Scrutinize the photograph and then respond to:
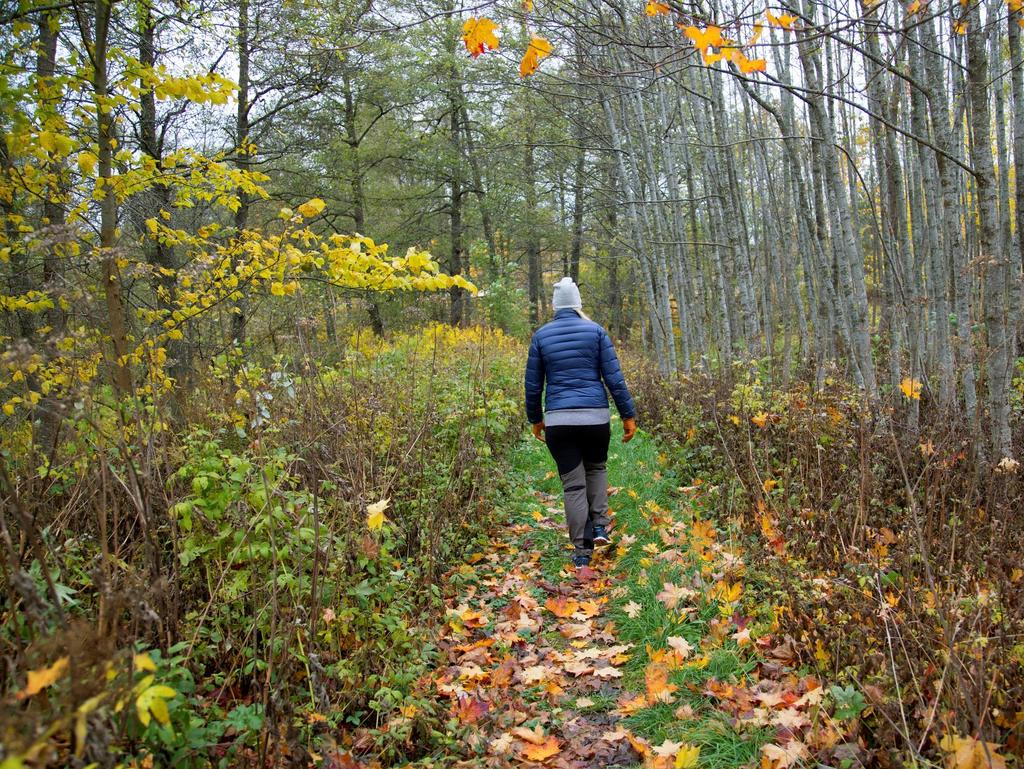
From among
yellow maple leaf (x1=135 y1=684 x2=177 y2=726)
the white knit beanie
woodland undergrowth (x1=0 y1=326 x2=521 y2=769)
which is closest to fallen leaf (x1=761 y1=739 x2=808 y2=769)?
woodland undergrowth (x1=0 y1=326 x2=521 y2=769)

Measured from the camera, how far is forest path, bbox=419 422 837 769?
2.56 m

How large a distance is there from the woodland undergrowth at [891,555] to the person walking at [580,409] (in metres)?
0.98

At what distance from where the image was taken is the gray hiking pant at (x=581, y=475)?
4.73 m

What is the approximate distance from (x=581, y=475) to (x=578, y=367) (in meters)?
0.83

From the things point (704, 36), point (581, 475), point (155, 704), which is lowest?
point (581, 475)

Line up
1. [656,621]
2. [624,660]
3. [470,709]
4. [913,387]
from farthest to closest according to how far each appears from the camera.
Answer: [913,387]
[656,621]
[624,660]
[470,709]

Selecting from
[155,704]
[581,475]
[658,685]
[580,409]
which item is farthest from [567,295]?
[155,704]

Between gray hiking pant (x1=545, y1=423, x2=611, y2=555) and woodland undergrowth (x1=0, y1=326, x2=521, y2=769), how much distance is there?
82cm

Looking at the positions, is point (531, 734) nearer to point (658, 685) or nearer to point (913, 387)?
point (658, 685)

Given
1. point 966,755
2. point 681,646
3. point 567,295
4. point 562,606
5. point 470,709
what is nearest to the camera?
point 966,755

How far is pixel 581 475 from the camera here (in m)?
4.77

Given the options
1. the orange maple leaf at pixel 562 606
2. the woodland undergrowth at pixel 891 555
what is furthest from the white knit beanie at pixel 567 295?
the orange maple leaf at pixel 562 606

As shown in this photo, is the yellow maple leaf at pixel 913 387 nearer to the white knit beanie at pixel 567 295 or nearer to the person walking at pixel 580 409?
the person walking at pixel 580 409

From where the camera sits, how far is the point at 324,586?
9.70ft
